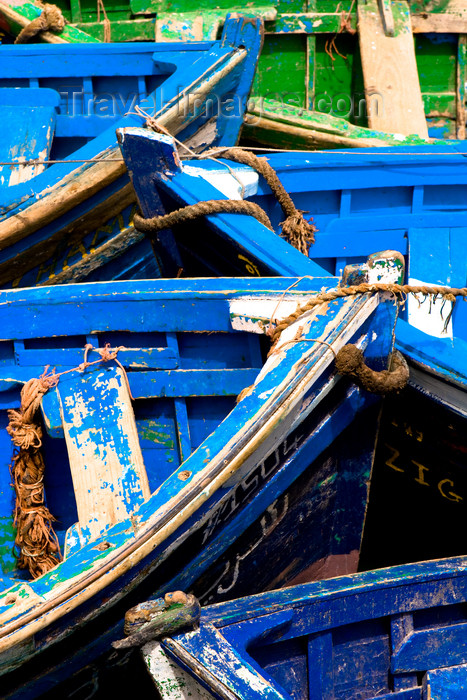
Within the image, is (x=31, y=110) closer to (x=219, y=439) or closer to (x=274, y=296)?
(x=274, y=296)

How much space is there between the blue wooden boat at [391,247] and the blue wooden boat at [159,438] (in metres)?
0.18

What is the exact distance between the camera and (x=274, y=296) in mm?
2941

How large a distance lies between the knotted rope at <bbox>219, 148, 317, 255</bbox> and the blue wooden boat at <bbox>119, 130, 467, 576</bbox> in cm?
6

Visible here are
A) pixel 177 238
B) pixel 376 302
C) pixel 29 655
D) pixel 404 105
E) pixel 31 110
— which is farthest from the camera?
pixel 404 105

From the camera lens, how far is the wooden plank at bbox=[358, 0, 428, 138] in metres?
5.48

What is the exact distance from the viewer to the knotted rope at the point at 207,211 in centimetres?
Result: 353

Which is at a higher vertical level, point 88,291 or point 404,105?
point 404,105

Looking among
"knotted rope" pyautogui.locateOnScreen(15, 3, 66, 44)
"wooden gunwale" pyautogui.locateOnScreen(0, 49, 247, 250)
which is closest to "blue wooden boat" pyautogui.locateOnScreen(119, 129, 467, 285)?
"wooden gunwale" pyautogui.locateOnScreen(0, 49, 247, 250)

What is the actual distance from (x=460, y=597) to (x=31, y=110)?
3.53 m

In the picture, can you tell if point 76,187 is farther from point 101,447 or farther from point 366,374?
point 366,374

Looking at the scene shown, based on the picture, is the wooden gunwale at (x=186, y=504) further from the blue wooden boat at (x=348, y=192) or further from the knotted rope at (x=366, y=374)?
the blue wooden boat at (x=348, y=192)

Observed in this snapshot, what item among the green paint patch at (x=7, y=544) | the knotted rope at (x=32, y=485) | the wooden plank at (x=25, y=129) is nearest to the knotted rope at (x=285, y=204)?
the wooden plank at (x=25, y=129)

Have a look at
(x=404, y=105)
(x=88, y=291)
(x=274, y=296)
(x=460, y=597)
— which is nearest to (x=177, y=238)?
(x=88, y=291)

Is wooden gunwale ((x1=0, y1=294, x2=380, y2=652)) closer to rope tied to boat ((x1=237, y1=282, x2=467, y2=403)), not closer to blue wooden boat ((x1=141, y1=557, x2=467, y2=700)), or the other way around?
rope tied to boat ((x1=237, y1=282, x2=467, y2=403))
